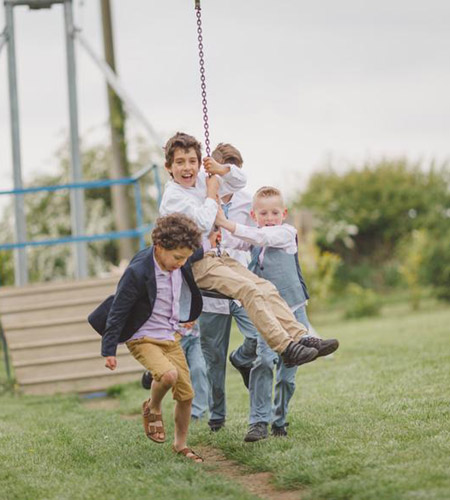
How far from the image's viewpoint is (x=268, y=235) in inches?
251

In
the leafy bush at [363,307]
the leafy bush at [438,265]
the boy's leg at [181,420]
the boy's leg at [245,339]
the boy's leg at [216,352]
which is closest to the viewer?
the boy's leg at [181,420]

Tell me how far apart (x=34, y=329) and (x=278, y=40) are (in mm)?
7038

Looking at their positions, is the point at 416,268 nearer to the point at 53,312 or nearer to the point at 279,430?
the point at 53,312

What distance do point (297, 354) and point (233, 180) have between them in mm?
1292

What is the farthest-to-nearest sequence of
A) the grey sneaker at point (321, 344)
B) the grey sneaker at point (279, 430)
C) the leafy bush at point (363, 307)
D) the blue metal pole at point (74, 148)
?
the leafy bush at point (363, 307) → the blue metal pole at point (74, 148) → the grey sneaker at point (279, 430) → the grey sneaker at point (321, 344)

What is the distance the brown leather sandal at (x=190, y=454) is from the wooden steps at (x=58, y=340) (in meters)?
4.99

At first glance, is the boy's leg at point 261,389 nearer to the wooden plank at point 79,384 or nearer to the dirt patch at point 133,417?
the dirt patch at point 133,417

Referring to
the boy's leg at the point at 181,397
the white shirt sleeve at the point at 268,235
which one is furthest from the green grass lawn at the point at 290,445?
the white shirt sleeve at the point at 268,235

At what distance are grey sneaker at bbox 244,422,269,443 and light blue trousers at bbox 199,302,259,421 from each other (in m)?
0.54

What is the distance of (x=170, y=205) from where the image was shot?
629cm

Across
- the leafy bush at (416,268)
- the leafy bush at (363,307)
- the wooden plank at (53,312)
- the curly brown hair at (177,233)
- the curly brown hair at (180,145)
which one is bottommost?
the leafy bush at (363,307)

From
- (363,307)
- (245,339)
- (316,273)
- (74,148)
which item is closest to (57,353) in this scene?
(74,148)

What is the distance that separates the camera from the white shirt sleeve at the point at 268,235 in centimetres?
632

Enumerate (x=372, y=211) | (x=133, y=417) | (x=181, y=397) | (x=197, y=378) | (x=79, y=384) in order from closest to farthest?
(x=181, y=397), (x=197, y=378), (x=133, y=417), (x=79, y=384), (x=372, y=211)
